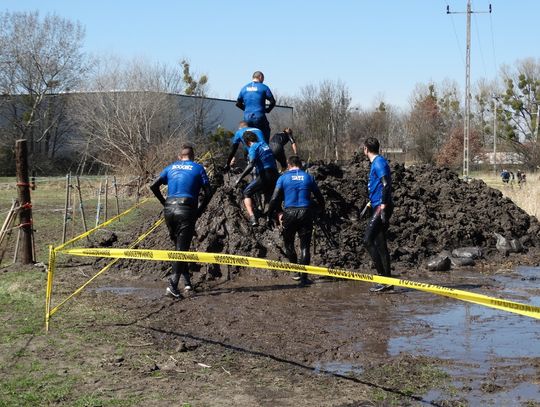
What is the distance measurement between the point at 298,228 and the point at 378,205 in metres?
1.37

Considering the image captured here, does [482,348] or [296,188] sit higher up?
[296,188]

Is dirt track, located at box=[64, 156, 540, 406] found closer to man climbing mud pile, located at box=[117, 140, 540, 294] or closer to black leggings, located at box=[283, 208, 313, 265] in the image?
man climbing mud pile, located at box=[117, 140, 540, 294]

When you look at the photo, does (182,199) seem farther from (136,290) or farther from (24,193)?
(24,193)

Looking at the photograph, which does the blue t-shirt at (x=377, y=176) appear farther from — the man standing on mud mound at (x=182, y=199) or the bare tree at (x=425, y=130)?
the bare tree at (x=425, y=130)

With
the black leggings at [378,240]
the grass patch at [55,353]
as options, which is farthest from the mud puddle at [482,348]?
the grass patch at [55,353]

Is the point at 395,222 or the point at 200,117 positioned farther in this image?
the point at 200,117

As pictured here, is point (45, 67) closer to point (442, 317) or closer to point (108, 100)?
point (108, 100)

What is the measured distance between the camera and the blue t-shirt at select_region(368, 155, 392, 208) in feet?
32.8

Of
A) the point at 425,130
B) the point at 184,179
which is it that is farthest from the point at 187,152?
the point at 425,130

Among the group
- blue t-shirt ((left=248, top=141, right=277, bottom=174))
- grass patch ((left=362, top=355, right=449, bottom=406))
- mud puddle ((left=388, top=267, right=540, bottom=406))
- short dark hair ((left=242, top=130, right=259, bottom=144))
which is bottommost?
mud puddle ((left=388, top=267, right=540, bottom=406))

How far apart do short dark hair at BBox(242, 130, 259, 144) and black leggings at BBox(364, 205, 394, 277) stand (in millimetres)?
2597

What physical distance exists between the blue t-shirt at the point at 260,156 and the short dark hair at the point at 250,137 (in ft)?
0.27

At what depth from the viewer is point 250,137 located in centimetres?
1171

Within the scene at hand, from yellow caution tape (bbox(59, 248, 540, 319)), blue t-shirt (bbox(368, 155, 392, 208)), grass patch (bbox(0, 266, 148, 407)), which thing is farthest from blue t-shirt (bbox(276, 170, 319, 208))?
grass patch (bbox(0, 266, 148, 407))
